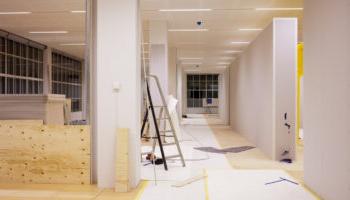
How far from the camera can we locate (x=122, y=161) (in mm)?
4488

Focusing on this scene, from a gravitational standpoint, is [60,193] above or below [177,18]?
below

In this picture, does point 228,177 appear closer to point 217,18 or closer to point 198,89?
point 217,18

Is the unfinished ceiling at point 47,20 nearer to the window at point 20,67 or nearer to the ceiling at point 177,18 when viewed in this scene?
the ceiling at point 177,18

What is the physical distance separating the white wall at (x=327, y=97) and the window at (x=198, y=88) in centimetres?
2544

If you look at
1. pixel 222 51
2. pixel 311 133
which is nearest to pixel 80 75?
pixel 222 51

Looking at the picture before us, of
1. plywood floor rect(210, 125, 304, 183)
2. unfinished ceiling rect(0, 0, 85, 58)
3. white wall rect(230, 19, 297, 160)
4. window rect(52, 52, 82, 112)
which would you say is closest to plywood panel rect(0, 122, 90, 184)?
plywood floor rect(210, 125, 304, 183)

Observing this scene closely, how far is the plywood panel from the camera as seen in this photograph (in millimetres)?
4805

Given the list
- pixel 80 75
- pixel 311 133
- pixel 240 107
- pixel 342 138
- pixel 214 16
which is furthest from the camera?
pixel 80 75

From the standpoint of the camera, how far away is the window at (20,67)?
1135 centimetres

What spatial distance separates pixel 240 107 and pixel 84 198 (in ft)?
28.7

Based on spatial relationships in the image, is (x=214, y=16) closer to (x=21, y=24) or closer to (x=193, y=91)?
(x=21, y=24)

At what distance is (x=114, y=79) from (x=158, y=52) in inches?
193

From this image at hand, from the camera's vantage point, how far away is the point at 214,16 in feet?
28.5

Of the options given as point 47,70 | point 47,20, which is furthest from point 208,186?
point 47,70
